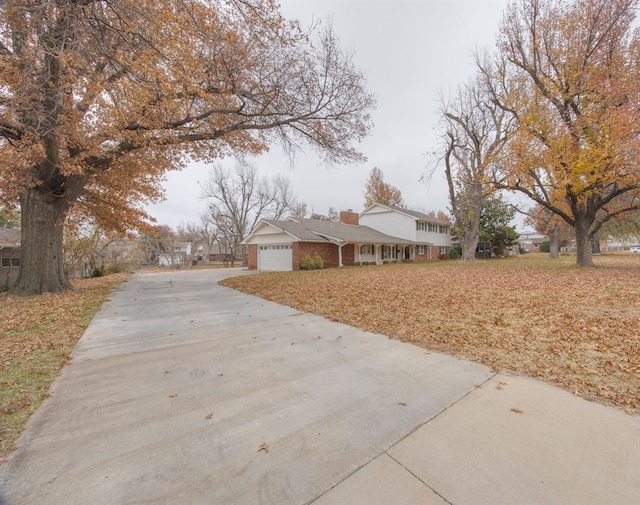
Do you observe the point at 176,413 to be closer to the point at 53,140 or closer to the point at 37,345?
the point at 37,345

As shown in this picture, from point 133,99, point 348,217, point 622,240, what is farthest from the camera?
point 622,240

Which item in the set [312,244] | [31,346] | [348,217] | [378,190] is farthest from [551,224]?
[31,346]

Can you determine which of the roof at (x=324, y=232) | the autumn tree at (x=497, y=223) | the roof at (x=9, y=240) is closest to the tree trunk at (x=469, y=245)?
the roof at (x=324, y=232)

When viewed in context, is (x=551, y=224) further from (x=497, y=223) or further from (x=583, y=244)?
(x=583, y=244)

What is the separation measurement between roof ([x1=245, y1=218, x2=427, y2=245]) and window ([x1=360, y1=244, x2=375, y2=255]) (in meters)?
0.77

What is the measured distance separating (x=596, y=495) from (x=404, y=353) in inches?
100

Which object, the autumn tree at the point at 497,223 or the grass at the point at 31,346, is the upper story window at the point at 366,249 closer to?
the autumn tree at the point at 497,223

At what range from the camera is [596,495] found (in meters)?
1.72

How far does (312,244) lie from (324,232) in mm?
1986

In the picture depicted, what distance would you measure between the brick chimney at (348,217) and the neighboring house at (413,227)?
2527 millimetres

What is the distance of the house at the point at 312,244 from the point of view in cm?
2088

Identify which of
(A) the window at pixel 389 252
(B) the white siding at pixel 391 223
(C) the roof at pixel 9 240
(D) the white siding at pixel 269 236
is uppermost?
(B) the white siding at pixel 391 223

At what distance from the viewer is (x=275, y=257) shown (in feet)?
72.6

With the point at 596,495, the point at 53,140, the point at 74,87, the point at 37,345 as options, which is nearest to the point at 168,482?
the point at 596,495
